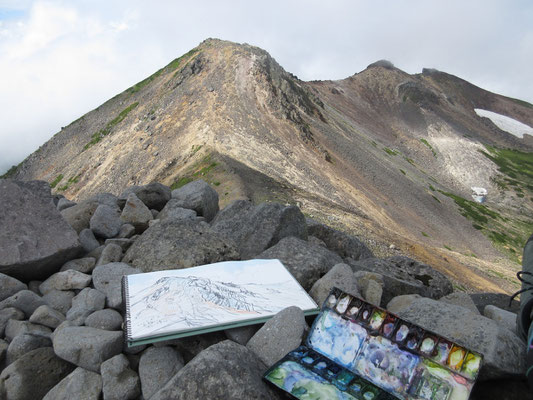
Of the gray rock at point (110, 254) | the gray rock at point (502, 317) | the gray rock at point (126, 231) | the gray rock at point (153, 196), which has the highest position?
the gray rock at point (153, 196)

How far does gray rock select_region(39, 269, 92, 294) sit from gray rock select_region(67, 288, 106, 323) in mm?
380

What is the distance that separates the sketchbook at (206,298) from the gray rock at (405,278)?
1809 millimetres

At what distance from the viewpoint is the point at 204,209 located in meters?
11.0

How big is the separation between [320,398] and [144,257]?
4130 millimetres

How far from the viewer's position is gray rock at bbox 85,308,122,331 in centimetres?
529

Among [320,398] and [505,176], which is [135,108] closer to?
[320,398]

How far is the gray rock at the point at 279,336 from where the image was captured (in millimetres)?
4742

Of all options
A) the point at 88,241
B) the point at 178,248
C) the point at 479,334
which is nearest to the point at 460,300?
the point at 479,334

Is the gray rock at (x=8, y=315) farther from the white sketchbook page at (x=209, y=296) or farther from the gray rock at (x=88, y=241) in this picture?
the gray rock at (x=88, y=241)

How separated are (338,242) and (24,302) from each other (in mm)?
6449

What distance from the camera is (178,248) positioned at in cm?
701

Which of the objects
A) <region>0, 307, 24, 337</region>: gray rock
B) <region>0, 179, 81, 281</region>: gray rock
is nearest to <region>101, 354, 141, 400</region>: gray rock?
<region>0, 307, 24, 337</region>: gray rock

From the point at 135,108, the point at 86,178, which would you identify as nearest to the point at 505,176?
the point at 135,108

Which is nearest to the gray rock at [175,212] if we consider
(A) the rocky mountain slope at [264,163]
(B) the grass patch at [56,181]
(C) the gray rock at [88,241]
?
(C) the gray rock at [88,241]
